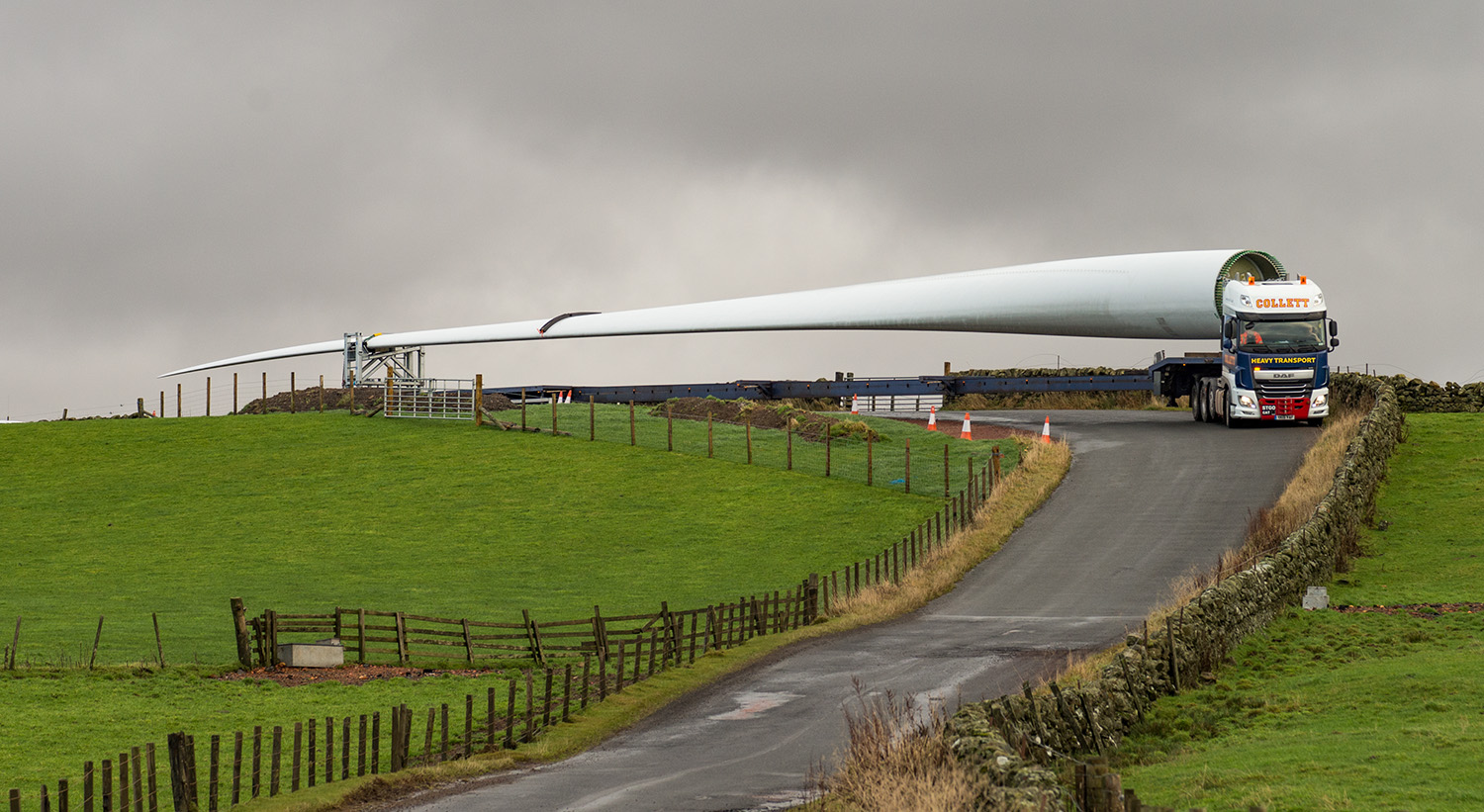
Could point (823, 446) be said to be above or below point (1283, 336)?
below

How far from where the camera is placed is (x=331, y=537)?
44.8m

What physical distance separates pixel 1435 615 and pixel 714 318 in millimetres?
50846

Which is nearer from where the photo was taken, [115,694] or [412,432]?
[115,694]

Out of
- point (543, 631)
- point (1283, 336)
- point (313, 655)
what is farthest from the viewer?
point (1283, 336)

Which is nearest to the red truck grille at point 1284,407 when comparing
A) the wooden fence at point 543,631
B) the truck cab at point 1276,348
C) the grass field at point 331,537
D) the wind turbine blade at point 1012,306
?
the truck cab at point 1276,348

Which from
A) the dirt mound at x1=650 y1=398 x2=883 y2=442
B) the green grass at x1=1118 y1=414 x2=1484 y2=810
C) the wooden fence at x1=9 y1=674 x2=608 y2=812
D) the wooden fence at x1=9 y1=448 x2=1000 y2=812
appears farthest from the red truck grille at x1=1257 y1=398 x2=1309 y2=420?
the wooden fence at x1=9 y1=674 x2=608 y2=812

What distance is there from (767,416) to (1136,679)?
43.1 metres

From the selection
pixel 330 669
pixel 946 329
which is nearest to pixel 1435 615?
pixel 330 669

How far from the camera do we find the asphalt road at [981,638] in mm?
18938

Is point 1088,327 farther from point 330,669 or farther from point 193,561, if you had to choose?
point 330,669

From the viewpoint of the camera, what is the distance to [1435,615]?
27.5m

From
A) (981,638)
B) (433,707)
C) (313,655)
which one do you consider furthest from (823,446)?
(433,707)

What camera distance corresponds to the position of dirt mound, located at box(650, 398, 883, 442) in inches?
2266

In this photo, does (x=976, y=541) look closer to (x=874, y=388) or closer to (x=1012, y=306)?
(x=1012, y=306)
